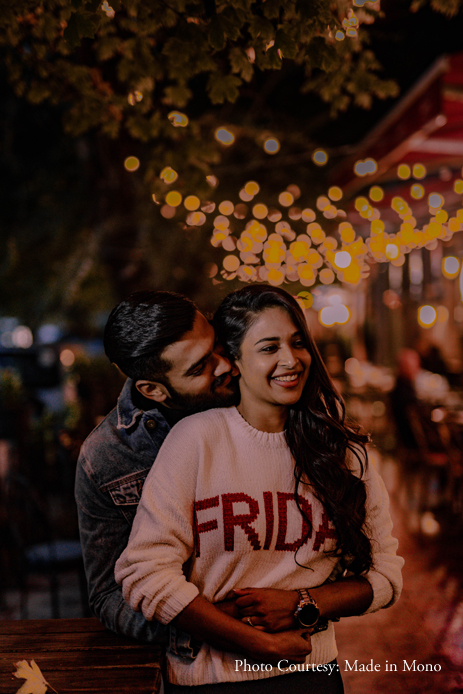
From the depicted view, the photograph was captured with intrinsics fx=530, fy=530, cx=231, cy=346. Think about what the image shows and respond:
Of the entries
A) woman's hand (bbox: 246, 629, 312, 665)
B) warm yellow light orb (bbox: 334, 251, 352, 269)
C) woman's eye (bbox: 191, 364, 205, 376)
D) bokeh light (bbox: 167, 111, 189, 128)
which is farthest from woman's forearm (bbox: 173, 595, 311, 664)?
warm yellow light orb (bbox: 334, 251, 352, 269)

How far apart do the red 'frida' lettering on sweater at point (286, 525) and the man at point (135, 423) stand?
36 centimetres

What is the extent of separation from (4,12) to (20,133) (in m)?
8.72

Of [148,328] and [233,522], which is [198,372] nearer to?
[148,328]

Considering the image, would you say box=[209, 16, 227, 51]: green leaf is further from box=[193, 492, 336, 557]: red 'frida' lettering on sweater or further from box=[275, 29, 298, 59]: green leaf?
box=[193, 492, 336, 557]: red 'frida' lettering on sweater

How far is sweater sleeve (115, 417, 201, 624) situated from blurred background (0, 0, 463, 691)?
77 centimetres

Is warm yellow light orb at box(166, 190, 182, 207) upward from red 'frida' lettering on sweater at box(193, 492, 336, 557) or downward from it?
upward

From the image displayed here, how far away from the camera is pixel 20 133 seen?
1059 cm

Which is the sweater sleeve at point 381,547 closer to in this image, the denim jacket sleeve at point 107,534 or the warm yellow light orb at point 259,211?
the denim jacket sleeve at point 107,534

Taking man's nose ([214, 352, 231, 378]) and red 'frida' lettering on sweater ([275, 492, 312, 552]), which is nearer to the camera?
red 'frida' lettering on sweater ([275, 492, 312, 552])

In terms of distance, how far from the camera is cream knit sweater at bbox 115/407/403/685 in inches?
57.3

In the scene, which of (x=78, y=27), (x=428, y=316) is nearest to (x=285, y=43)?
(x=78, y=27)

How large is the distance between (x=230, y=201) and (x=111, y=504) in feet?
A: 29.1

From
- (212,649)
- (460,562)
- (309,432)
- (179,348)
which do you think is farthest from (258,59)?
(460,562)

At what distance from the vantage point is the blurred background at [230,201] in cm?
314
